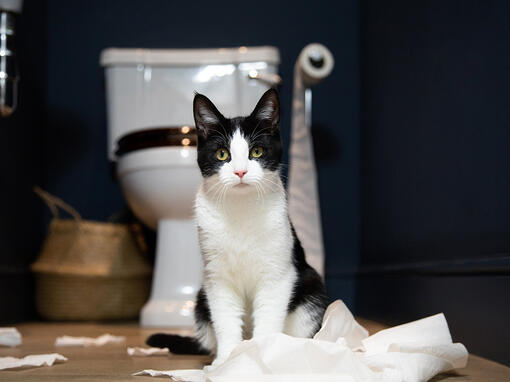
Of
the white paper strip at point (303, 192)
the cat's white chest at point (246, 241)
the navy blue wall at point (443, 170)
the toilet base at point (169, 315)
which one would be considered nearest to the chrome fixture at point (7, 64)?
the toilet base at point (169, 315)

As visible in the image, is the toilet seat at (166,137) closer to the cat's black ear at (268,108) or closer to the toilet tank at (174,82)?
the toilet tank at (174,82)

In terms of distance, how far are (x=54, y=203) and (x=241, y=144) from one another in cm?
174

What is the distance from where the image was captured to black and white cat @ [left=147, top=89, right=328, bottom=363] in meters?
1.03

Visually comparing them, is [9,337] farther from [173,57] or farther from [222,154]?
[173,57]

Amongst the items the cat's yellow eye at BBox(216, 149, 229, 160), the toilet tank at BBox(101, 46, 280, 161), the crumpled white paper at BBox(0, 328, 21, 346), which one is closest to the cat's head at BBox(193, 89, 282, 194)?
the cat's yellow eye at BBox(216, 149, 229, 160)

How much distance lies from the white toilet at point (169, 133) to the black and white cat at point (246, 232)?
2.55 ft

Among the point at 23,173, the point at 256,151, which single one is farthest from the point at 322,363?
the point at 23,173

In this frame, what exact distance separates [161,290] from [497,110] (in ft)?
4.30

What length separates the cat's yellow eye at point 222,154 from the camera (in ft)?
3.39

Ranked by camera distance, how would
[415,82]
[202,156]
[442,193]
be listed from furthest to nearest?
[415,82]
[442,193]
[202,156]

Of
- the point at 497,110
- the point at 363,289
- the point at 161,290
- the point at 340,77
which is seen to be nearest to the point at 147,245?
the point at 161,290

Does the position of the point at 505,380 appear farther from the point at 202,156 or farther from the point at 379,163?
the point at 379,163

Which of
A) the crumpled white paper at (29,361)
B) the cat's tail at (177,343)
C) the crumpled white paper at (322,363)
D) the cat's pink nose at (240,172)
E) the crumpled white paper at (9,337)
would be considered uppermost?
the cat's pink nose at (240,172)

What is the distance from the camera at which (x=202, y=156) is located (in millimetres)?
1074
